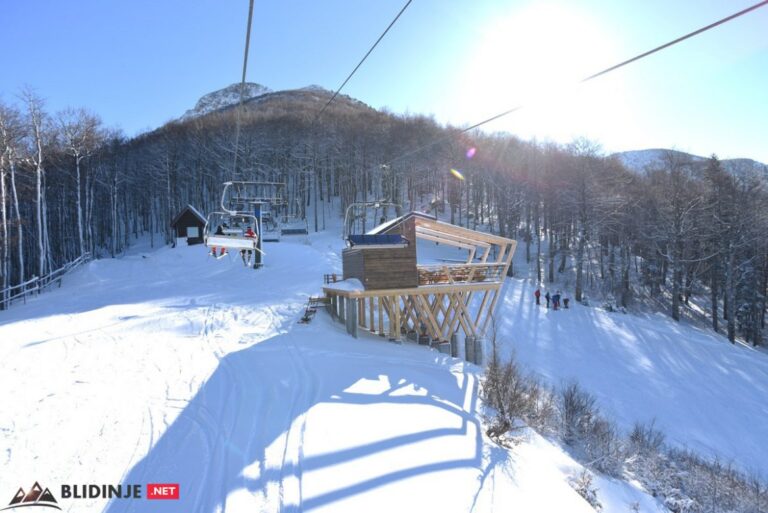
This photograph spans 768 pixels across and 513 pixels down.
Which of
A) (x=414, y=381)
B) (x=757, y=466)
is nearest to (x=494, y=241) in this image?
(x=414, y=381)

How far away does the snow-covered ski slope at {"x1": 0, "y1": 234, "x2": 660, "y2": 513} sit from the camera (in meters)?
5.21

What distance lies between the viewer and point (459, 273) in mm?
16531

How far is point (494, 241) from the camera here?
16469mm

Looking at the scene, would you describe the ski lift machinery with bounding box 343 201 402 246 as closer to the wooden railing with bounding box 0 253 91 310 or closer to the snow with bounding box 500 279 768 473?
the snow with bounding box 500 279 768 473

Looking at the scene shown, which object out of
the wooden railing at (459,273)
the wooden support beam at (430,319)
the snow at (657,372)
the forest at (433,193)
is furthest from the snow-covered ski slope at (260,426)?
the forest at (433,193)

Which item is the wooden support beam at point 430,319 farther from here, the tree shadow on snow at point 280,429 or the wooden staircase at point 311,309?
the wooden staircase at point 311,309

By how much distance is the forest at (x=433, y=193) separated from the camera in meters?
28.5

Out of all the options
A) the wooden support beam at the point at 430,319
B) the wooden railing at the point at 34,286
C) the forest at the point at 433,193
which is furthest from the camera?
the forest at the point at 433,193

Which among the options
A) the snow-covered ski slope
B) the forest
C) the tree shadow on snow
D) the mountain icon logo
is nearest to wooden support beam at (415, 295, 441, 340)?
the snow-covered ski slope

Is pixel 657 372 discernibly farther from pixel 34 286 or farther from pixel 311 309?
pixel 34 286

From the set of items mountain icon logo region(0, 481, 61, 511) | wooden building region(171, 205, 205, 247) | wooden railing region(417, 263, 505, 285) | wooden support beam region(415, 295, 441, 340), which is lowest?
wooden support beam region(415, 295, 441, 340)

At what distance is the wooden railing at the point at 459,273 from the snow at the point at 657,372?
11.3ft

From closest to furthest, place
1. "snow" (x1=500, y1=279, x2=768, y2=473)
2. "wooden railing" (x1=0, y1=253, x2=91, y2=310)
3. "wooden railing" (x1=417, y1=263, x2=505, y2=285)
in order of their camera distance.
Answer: "snow" (x1=500, y1=279, x2=768, y2=473) < "wooden railing" (x1=417, y1=263, x2=505, y2=285) < "wooden railing" (x1=0, y1=253, x2=91, y2=310)

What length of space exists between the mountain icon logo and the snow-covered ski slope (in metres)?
0.13
